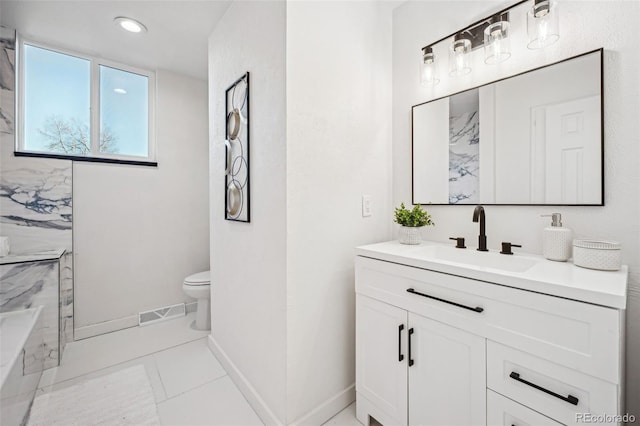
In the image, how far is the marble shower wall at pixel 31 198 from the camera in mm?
2146

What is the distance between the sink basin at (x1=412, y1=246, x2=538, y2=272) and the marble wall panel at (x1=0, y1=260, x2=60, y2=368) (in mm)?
2561

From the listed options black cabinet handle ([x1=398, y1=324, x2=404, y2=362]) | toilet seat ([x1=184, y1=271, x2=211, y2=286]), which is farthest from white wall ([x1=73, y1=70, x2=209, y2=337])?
black cabinet handle ([x1=398, y1=324, x2=404, y2=362])

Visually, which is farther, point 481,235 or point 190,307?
point 190,307

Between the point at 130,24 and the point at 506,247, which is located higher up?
the point at 130,24

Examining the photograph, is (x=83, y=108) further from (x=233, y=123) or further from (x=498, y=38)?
(x=498, y=38)

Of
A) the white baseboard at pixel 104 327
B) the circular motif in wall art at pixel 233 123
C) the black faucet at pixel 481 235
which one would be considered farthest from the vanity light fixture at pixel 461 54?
the white baseboard at pixel 104 327

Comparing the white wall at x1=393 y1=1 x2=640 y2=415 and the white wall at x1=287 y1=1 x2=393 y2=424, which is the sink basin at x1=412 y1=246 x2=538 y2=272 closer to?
the white wall at x1=393 y1=1 x2=640 y2=415

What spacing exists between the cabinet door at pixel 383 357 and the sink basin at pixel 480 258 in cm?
37

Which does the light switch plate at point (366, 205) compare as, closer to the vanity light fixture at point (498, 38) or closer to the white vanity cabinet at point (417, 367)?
the white vanity cabinet at point (417, 367)

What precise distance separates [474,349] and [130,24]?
→ 3.00m

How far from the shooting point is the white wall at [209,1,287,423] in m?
1.41

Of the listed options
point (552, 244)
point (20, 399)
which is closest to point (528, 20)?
point (552, 244)

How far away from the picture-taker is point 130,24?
211 centimetres

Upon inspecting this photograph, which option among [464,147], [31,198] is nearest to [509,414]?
[464,147]
